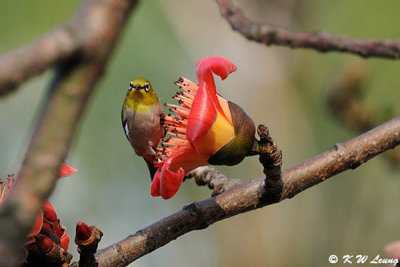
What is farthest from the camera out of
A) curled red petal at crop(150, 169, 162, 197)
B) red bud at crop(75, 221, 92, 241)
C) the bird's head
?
the bird's head

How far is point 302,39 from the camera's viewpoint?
7.70 ft

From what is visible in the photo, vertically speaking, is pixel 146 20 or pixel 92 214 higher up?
pixel 146 20

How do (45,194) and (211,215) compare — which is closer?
(45,194)

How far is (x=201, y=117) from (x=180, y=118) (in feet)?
0.85

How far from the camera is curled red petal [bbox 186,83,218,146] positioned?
55.1 inches

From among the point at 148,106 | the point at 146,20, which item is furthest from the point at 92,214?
the point at 148,106

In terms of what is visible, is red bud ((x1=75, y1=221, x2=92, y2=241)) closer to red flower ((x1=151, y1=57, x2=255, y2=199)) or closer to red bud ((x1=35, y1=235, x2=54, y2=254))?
red bud ((x1=35, y1=235, x2=54, y2=254))

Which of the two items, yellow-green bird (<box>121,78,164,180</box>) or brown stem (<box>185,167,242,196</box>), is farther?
yellow-green bird (<box>121,78,164,180</box>)

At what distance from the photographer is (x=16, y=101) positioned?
10375 mm

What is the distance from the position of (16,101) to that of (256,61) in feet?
20.2

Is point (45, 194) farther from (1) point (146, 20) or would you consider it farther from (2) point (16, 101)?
(2) point (16, 101)

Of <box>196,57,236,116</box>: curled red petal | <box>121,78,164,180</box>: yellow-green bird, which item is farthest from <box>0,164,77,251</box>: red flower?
<box>121,78,164,180</box>: yellow-green bird

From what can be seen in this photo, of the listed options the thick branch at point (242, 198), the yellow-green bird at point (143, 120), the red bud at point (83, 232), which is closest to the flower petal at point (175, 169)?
the thick branch at point (242, 198)

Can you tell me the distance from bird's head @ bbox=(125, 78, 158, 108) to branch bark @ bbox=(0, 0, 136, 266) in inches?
86.8
